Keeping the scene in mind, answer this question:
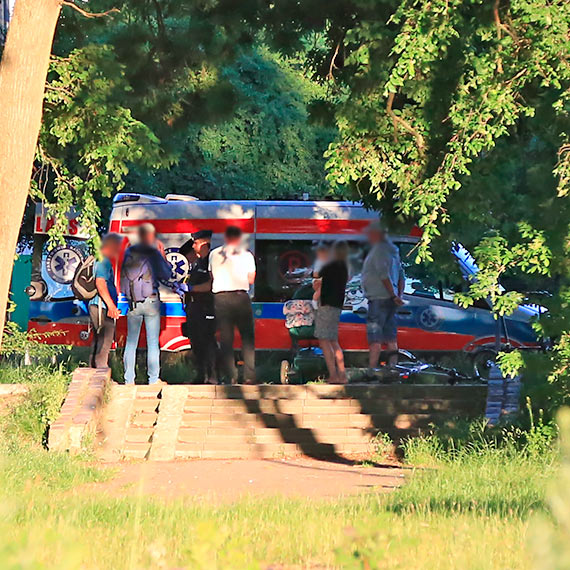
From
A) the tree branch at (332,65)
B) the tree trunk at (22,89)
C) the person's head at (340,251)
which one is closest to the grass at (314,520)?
the tree trunk at (22,89)

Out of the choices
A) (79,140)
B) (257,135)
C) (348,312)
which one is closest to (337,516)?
(79,140)

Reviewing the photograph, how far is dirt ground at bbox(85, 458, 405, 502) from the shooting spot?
9922 millimetres

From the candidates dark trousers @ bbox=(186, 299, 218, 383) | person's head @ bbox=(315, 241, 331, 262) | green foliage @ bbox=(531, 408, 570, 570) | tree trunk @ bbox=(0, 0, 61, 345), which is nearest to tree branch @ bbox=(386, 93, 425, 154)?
tree trunk @ bbox=(0, 0, 61, 345)

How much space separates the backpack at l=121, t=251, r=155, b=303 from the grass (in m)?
2.68

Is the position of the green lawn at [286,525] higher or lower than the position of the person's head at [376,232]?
lower

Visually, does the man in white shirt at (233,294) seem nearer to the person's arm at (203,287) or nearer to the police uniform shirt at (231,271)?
the police uniform shirt at (231,271)

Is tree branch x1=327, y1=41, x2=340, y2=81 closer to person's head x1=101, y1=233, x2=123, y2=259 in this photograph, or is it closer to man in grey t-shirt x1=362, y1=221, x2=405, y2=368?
man in grey t-shirt x1=362, y1=221, x2=405, y2=368

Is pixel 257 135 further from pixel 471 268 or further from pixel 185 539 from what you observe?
pixel 185 539

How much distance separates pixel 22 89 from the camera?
35.5 feet

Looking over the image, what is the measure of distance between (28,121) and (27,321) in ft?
32.9

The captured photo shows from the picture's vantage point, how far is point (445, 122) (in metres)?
11.4

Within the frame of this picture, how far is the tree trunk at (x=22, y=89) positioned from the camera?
10.8 meters

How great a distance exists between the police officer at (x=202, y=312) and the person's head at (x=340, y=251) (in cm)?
169

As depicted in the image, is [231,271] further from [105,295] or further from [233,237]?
[105,295]
